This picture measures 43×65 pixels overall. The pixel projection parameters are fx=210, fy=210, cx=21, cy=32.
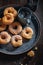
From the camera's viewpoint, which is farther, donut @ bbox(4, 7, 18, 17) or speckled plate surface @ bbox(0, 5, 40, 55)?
donut @ bbox(4, 7, 18, 17)

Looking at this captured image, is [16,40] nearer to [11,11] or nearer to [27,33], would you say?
[27,33]

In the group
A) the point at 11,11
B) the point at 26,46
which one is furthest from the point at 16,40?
the point at 11,11

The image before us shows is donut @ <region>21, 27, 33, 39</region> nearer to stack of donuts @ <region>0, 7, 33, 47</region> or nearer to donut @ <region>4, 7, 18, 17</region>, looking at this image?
stack of donuts @ <region>0, 7, 33, 47</region>

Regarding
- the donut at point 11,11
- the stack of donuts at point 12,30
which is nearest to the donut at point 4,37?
the stack of donuts at point 12,30

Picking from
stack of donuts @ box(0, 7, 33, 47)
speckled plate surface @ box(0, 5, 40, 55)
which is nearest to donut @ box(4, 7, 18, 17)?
stack of donuts @ box(0, 7, 33, 47)

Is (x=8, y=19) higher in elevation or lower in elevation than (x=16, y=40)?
higher

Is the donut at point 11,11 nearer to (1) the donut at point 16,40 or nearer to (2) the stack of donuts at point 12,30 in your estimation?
(2) the stack of donuts at point 12,30
